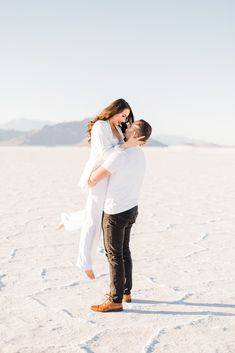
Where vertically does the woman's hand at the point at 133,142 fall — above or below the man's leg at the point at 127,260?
above

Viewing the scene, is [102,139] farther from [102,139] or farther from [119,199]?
[119,199]

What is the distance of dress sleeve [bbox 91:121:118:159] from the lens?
3146 mm

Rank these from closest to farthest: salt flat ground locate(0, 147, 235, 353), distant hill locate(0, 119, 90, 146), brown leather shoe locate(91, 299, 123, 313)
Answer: salt flat ground locate(0, 147, 235, 353)
brown leather shoe locate(91, 299, 123, 313)
distant hill locate(0, 119, 90, 146)

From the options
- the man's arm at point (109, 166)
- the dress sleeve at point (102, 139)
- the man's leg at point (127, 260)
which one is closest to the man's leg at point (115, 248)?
the man's leg at point (127, 260)

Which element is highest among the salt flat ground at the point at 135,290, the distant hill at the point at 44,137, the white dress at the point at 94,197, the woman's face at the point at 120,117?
the woman's face at the point at 120,117

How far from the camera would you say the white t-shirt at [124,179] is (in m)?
3.13

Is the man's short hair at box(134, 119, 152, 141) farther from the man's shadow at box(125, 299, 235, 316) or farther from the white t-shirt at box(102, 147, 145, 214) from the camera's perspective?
the man's shadow at box(125, 299, 235, 316)

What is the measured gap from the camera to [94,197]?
3.27 meters

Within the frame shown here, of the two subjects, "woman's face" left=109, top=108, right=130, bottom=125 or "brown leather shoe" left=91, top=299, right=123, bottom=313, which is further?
"brown leather shoe" left=91, top=299, right=123, bottom=313

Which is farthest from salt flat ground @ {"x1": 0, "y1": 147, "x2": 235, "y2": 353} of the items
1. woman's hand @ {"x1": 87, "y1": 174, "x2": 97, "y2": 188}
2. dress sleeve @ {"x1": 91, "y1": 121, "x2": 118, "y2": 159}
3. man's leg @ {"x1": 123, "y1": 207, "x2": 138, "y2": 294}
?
dress sleeve @ {"x1": 91, "y1": 121, "x2": 118, "y2": 159}

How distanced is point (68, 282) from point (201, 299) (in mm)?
1009

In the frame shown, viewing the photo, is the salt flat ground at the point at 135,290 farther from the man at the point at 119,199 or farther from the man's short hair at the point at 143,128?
the man's short hair at the point at 143,128

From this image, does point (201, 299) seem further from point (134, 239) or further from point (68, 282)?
point (134, 239)

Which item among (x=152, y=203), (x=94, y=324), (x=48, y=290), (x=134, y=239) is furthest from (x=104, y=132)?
(x=152, y=203)
